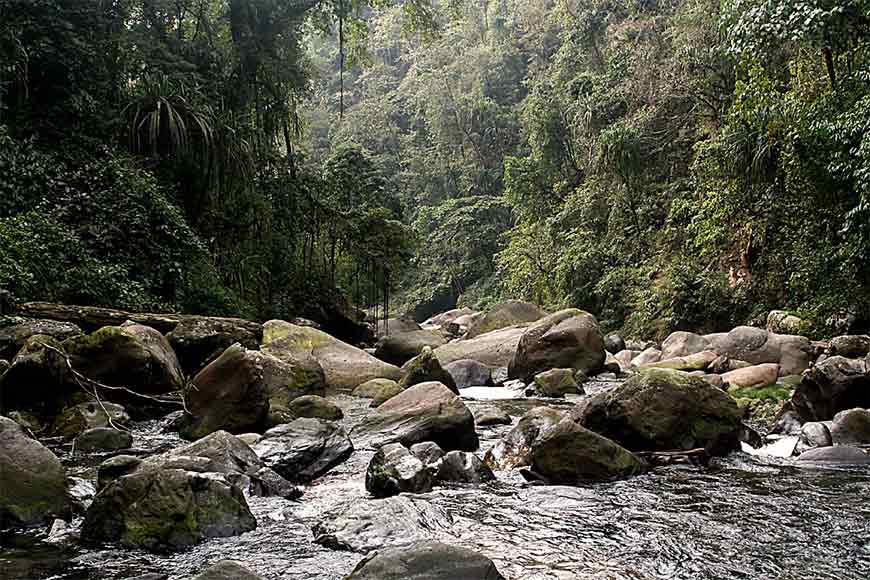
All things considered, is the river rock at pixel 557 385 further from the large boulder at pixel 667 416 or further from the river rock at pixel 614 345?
the river rock at pixel 614 345

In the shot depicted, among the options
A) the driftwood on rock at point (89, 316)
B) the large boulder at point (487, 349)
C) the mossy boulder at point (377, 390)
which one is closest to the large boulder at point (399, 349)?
the large boulder at point (487, 349)

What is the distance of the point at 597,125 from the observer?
72.9ft

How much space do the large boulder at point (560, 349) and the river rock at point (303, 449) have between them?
5.83 metres

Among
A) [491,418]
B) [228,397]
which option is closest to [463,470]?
[491,418]

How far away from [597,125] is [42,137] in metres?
15.4

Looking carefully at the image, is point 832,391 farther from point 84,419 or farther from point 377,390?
point 84,419

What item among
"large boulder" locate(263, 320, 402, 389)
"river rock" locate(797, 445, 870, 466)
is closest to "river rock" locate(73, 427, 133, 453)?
"large boulder" locate(263, 320, 402, 389)

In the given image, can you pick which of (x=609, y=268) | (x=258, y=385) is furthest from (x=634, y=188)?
(x=258, y=385)

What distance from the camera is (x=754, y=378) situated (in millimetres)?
9555

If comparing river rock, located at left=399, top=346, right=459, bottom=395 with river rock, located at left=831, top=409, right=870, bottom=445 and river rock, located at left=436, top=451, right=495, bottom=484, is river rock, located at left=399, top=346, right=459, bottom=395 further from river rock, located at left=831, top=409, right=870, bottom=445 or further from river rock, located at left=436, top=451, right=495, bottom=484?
river rock, located at left=831, top=409, right=870, bottom=445

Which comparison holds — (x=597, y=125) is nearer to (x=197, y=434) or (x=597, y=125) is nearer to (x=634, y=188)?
(x=634, y=188)

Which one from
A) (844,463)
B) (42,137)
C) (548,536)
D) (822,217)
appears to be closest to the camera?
(548,536)

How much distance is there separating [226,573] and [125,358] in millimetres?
5204

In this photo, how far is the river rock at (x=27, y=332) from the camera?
7531 millimetres
